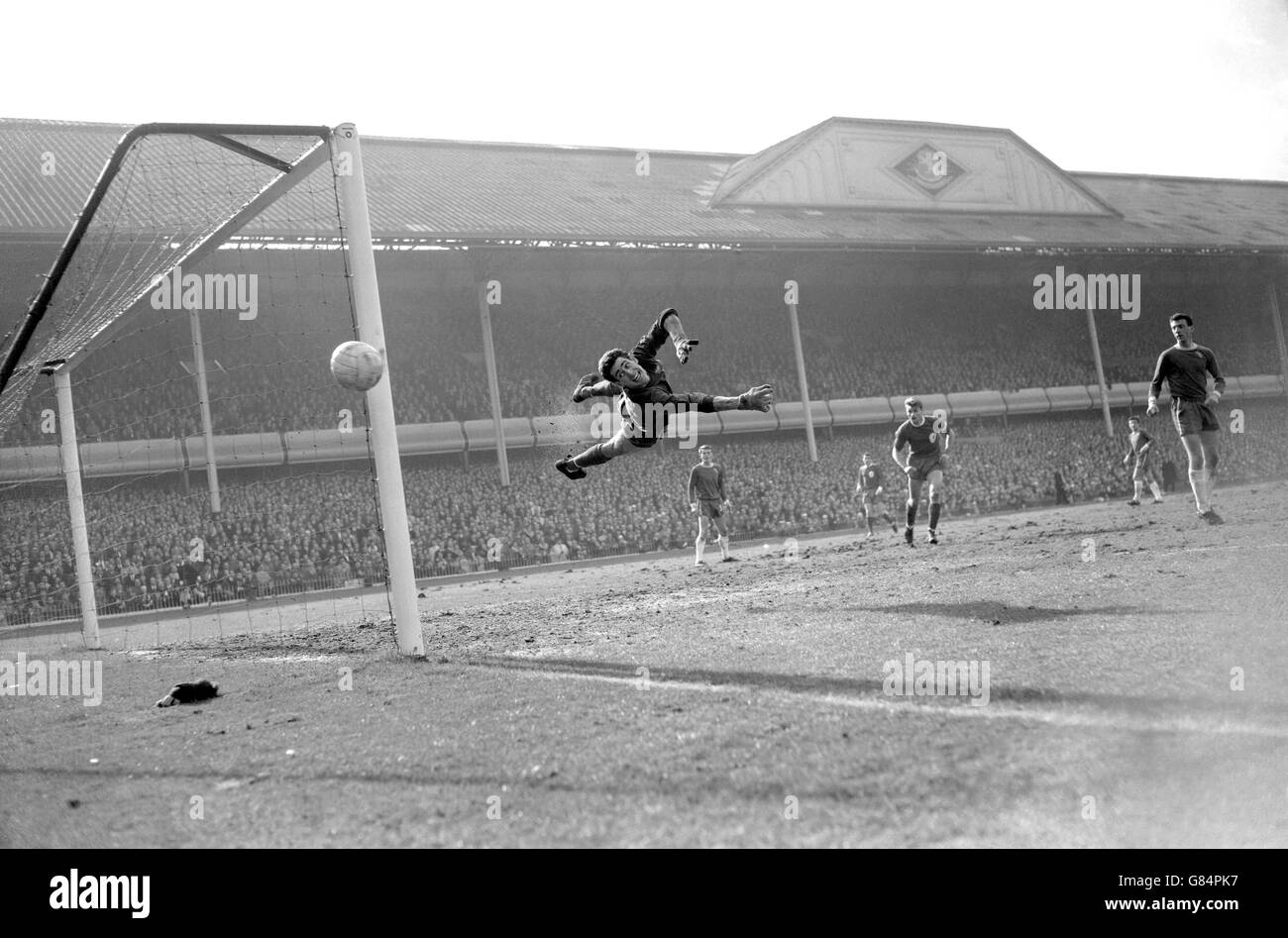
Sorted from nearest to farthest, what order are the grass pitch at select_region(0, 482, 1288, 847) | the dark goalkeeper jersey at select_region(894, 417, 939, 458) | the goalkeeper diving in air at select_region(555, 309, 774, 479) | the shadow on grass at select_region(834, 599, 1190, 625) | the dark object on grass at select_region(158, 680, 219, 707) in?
the grass pitch at select_region(0, 482, 1288, 847), the shadow on grass at select_region(834, 599, 1190, 625), the dark object on grass at select_region(158, 680, 219, 707), the goalkeeper diving in air at select_region(555, 309, 774, 479), the dark goalkeeper jersey at select_region(894, 417, 939, 458)

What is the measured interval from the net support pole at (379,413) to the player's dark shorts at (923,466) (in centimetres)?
872

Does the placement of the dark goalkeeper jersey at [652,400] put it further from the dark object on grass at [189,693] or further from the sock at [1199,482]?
the sock at [1199,482]

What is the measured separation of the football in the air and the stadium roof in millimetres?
19257

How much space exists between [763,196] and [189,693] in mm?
32643

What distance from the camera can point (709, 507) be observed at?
18703mm

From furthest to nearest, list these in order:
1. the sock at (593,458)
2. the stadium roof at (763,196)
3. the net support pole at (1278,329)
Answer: the net support pole at (1278,329), the stadium roof at (763,196), the sock at (593,458)

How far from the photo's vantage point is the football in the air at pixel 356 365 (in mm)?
8797

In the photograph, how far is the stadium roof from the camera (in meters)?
29.3

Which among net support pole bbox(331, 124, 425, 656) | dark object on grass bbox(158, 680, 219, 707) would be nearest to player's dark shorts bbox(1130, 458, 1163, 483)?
net support pole bbox(331, 124, 425, 656)

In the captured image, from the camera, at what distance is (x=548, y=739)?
17.2ft

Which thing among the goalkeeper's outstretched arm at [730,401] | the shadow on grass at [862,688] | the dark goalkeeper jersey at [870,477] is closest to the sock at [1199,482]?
the goalkeeper's outstretched arm at [730,401]

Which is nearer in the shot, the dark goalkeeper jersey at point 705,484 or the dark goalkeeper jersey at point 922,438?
the dark goalkeeper jersey at point 922,438

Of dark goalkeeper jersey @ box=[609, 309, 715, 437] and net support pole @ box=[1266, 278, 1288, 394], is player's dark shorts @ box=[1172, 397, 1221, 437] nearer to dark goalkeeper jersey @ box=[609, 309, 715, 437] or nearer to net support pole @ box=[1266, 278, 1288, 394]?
dark goalkeeper jersey @ box=[609, 309, 715, 437]

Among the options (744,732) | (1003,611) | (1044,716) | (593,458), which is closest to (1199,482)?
(1003,611)
